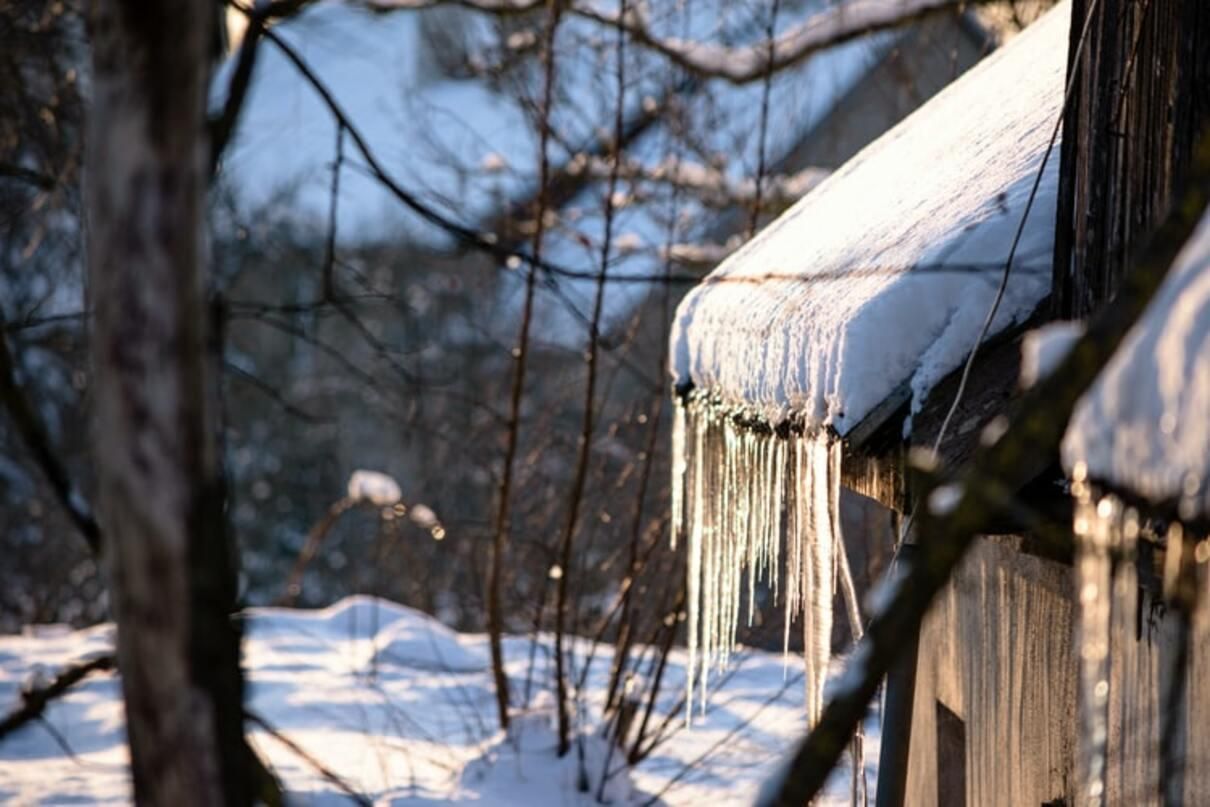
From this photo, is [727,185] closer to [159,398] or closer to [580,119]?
[580,119]

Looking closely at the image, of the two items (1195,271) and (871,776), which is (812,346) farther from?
(871,776)

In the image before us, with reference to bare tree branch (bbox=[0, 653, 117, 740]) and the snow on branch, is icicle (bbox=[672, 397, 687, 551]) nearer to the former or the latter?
bare tree branch (bbox=[0, 653, 117, 740])

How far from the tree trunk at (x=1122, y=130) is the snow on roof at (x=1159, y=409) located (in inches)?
31.5

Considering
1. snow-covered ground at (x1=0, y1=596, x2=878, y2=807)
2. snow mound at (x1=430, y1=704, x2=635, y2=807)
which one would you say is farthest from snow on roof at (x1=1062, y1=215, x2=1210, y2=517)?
snow mound at (x1=430, y1=704, x2=635, y2=807)

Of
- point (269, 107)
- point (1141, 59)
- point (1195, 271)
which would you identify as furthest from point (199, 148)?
point (269, 107)

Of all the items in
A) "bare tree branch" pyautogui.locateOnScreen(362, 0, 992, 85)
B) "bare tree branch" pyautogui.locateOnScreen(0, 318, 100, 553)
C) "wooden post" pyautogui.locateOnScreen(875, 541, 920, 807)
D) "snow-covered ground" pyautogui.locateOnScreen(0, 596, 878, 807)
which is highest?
"bare tree branch" pyautogui.locateOnScreen(362, 0, 992, 85)

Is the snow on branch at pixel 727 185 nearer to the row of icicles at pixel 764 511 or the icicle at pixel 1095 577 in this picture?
the row of icicles at pixel 764 511

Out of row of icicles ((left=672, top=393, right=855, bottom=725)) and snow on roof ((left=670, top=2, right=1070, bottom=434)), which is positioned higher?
snow on roof ((left=670, top=2, right=1070, bottom=434))

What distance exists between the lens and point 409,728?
868 cm

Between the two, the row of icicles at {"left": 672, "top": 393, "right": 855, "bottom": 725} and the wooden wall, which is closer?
the wooden wall

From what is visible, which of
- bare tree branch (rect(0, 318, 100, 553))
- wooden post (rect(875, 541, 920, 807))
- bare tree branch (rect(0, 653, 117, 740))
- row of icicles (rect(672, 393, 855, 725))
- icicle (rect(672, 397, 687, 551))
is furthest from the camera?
icicle (rect(672, 397, 687, 551))

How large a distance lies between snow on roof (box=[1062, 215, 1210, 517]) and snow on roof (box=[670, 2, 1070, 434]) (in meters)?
0.78

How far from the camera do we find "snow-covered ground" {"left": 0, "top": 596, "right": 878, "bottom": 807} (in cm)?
717

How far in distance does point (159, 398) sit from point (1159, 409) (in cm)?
102
